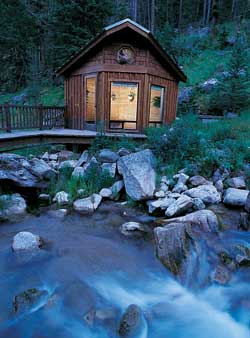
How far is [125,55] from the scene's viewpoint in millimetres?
8203

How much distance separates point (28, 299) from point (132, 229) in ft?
6.76

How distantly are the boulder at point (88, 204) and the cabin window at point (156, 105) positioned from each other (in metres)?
4.81

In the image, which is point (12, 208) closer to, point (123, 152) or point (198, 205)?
point (123, 152)

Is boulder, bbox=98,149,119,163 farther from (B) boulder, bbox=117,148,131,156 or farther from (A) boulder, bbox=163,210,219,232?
(A) boulder, bbox=163,210,219,232

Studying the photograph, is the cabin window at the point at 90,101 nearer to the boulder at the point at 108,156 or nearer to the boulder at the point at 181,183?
the boulder at the point at 108,156

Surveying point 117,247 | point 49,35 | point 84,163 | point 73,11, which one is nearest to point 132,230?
point 117,247

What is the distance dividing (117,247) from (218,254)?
1.58 meters

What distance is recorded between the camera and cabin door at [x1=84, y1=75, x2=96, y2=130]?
9.12m

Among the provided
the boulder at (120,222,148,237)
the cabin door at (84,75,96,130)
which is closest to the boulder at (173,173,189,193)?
the boulder at (120,222,148,237)

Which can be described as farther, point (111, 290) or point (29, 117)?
point (29, 117)

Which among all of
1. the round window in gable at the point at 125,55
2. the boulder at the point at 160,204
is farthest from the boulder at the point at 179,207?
the round window in gable at the point at 125,55

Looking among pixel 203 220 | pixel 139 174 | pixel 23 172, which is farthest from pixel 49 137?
pixel 203 220

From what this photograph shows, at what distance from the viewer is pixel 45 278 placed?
3.47 m

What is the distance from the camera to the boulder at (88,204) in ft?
17.5
